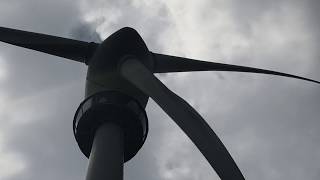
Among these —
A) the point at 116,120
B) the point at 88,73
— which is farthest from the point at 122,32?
the point at 116,120

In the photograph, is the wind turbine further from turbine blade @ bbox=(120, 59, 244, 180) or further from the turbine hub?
turbine blade @ bbox=(120, 59, 244, 180)

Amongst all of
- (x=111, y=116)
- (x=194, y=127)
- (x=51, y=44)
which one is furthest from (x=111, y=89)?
(x=194, y=127)

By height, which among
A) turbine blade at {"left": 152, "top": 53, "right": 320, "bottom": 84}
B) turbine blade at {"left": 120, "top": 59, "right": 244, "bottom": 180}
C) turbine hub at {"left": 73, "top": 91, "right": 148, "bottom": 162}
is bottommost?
turbine blade at {"left": 120, "top": 59, "right": 244, "bottom": 180}

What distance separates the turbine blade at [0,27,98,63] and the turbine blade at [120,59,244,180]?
35.8 ft

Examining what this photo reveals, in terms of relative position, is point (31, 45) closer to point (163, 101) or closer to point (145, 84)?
point (145, 84)

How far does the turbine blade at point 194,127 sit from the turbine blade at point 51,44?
1092cm

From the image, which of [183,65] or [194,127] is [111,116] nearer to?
[183,65]

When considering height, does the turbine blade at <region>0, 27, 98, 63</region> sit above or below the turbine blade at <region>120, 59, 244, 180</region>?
above

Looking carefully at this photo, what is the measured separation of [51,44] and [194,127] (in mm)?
17959

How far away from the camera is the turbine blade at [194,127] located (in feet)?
95.0

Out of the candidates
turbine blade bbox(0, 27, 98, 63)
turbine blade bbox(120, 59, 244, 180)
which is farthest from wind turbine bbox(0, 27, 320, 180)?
turbine blade bbox(120, 59, 244, 180)

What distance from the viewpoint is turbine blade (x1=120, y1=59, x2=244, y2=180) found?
29.0 metres

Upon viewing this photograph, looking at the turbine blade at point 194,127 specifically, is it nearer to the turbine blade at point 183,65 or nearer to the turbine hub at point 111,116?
the turbine hub at point 111,116

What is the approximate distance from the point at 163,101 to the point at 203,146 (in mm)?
4156
